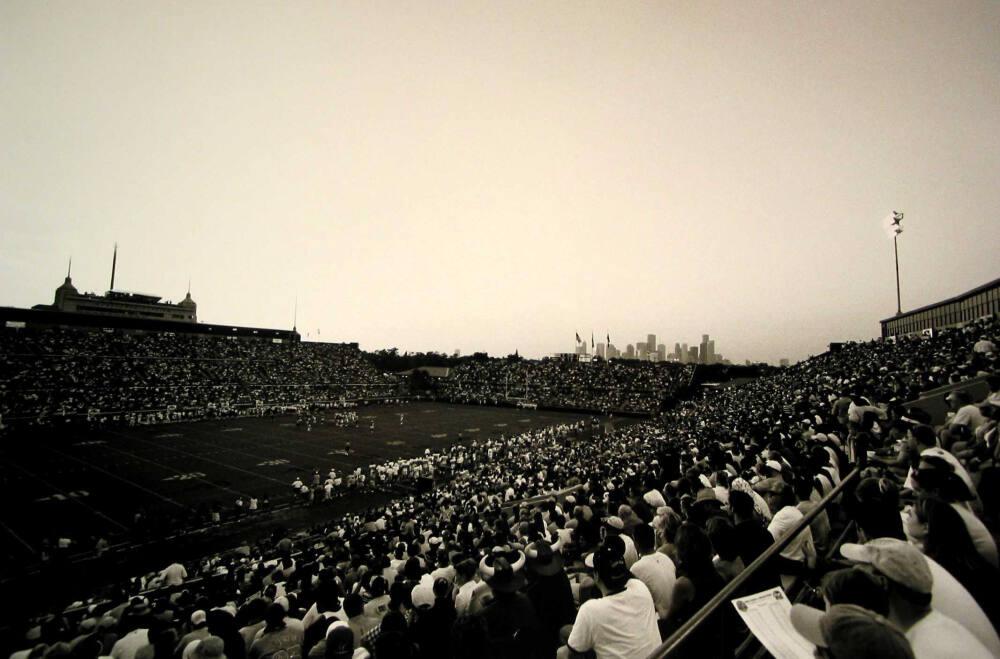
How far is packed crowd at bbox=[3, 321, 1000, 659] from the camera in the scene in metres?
2.20

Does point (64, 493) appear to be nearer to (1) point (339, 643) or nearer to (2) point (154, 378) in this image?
(1) point (339, 643)

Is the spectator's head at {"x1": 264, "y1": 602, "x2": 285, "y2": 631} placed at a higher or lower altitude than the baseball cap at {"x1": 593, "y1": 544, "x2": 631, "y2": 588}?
lower

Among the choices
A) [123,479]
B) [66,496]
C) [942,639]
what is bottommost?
[66,496]

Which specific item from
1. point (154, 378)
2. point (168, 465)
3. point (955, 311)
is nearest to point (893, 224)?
point (955, 311)

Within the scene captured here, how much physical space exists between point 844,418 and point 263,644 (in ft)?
40.7

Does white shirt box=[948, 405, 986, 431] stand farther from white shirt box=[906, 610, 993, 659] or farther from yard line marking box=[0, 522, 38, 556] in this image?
yard line marking box=[0, 522, 38, 556]

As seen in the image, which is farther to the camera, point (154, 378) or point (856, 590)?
point (154, 378)

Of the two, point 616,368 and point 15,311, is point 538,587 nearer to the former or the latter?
point 616,368

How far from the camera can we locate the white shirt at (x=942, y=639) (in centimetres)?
191

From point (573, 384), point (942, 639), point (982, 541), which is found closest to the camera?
point (942, 639)

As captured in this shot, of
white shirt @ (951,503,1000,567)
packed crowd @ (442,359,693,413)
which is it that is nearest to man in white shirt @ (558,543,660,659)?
white shirt @ (951,503,1000,567)

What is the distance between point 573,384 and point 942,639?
69.4m

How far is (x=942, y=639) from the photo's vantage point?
6.51 feet

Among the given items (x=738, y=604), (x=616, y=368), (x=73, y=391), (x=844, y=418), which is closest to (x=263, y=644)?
(x=738, y=604)
